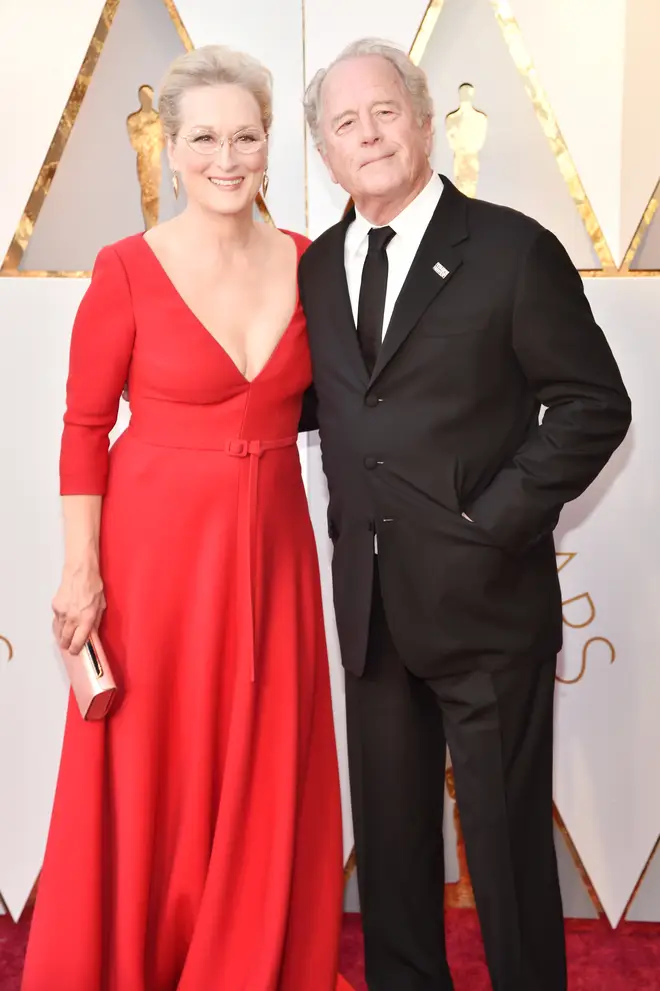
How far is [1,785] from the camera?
8.05 ft

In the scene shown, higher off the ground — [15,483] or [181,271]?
[181,271]

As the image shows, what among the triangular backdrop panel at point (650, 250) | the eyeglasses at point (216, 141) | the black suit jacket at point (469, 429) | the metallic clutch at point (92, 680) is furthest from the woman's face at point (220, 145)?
the triangular backdrop panel at point (650, 250)

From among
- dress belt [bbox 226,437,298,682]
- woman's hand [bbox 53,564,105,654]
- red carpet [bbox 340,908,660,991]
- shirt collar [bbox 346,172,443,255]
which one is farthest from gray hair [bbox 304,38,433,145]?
red carpet [bbox 340,908,660,991]

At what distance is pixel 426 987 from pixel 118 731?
2.49 feet

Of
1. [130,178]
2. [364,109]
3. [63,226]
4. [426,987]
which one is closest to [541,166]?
[364,109]

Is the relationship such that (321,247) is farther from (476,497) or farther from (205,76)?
(476,497)

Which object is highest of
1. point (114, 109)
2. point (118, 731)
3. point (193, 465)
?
point (114, 109)

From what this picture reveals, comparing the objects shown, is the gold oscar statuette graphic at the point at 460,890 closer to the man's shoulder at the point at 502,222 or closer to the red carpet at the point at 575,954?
the red carpet at the point at 575,954

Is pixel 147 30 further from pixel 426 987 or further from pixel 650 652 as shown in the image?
pixel 426 987

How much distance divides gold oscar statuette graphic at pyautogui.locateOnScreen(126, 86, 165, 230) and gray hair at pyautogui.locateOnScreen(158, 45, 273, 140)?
1.82ft

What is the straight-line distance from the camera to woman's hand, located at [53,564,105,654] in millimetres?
1760

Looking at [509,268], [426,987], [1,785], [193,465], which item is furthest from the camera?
[1,785]

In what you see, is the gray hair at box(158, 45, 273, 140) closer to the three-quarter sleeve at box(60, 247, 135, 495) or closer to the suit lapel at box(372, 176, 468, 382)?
the three-quarter sleeve at box(60, 247, 135, 495)

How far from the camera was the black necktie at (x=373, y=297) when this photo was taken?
5.52 feet
